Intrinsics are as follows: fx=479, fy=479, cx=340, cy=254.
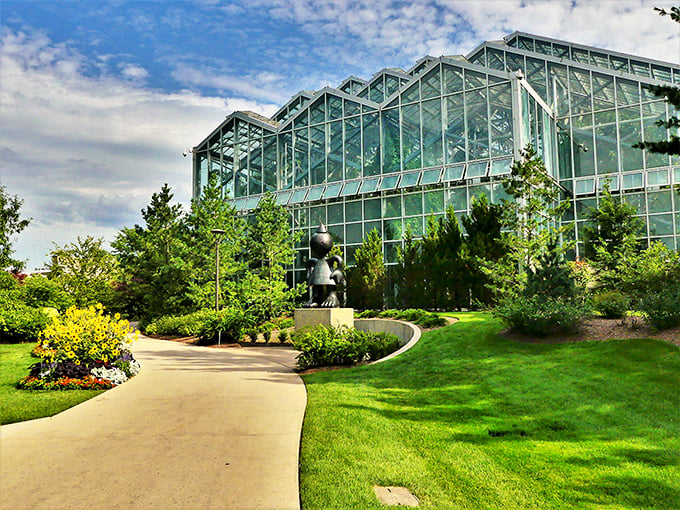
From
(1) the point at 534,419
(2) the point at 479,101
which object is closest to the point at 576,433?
(1) the point at 534,419

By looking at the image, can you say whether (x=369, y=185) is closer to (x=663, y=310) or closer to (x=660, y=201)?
(x=660, y=201)

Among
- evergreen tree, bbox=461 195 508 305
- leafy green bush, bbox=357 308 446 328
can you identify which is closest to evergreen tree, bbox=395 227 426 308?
leafy green bush, bbox=357 308 446 328

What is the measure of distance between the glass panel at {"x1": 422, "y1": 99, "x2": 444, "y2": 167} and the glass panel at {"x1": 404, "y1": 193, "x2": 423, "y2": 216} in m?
1.86

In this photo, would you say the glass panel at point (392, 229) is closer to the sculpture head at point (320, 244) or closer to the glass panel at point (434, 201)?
the glass panel at point (434, 201)

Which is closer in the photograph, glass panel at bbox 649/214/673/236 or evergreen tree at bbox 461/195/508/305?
evergreen tree at bbox 461/195/508/305

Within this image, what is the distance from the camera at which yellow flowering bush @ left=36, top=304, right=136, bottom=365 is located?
10.4 meters

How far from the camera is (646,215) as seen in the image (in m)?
25.0

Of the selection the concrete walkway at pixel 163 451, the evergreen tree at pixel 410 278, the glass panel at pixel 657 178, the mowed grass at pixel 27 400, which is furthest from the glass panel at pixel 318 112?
the concrete walkway at pixel 163 451

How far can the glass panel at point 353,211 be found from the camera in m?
28.0

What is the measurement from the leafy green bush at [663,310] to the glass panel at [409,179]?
16506 millimetres

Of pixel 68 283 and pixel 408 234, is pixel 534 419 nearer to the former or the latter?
pixel 408 234

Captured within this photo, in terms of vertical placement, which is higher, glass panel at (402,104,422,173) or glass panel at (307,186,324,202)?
glass panel at (402,104,422,173)

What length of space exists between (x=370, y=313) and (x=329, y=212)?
9.53 metres

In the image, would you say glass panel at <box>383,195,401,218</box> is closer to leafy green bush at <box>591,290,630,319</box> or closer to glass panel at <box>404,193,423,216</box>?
glass panel at <box>404,193,423,216</box>
